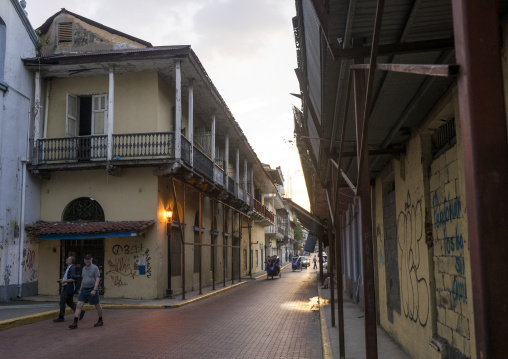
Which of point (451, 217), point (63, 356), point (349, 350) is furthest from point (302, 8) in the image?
point (63, 356)

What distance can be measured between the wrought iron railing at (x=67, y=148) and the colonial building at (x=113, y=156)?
38mm

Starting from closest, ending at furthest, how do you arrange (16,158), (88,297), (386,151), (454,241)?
(454,241) < (386,151) < (88,297) < (16,158)

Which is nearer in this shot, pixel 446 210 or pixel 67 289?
pixel 446 210

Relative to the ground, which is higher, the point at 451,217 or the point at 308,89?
the point at 308,89

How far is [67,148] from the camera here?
18.3 meters

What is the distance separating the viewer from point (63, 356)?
25.8 ft

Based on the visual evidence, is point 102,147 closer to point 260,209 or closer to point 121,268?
point 121,268

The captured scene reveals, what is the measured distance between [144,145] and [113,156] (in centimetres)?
122

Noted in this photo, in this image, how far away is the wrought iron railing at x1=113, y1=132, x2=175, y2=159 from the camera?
57.9 feet

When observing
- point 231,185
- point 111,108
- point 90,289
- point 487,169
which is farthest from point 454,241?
point 231,185

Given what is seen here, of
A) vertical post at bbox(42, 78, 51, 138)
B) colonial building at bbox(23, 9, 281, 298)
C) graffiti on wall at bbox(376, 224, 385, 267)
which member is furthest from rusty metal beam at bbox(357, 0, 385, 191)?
vertical post at bbox(42, 78, 51, 138)

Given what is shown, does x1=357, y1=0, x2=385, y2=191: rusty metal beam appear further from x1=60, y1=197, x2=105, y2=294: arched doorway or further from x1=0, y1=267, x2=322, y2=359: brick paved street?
x1=60, y1=197, x2=105, y2=294: arched doorway

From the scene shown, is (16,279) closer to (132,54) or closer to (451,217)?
(132,54)

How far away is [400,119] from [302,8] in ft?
7.78
